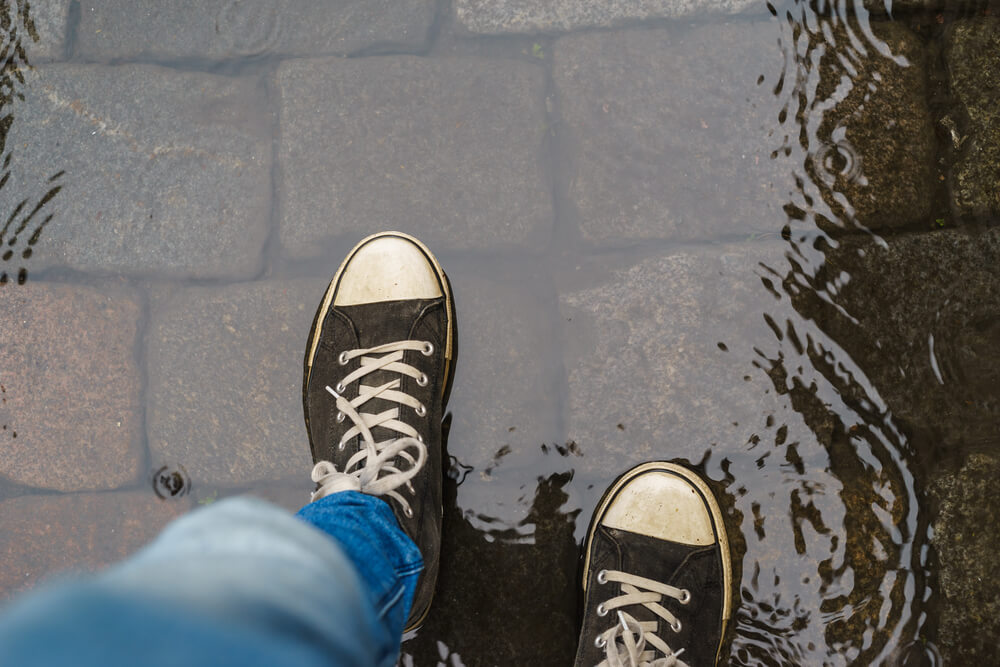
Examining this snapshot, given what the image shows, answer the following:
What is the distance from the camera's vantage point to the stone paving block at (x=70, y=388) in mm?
1771

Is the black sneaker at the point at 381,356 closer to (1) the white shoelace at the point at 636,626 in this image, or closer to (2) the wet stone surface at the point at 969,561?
(1) the white shoelace at the point at 636,626

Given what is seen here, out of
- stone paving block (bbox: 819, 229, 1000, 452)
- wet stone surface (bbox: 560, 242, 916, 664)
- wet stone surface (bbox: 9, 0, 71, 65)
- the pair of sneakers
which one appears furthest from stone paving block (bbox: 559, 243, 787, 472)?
wet stone surface (bbox: 9, 0, 71, 65)

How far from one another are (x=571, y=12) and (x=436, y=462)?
129 centimetres

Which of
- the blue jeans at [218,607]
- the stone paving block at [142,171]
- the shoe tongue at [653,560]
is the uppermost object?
the stone paving block at [142,171]

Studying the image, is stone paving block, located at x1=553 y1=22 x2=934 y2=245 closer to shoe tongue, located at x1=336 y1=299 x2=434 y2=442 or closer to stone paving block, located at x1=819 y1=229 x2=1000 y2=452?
stone paving block, located at x1=819 y1=229 x2=1000 y2=452

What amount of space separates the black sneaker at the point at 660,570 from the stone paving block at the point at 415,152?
74cm

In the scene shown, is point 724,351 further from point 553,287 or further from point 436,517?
point 436,517

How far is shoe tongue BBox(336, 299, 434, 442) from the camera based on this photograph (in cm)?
172

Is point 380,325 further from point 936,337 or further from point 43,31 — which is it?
point 936,337

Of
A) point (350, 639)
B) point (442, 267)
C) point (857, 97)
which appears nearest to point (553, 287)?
point (442, 267)

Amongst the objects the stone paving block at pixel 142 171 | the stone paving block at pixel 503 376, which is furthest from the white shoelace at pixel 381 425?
the stone paving block at pixel 142 171

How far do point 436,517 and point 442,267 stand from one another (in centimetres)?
66

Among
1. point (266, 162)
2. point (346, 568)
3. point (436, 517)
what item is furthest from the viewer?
point (266, 162)

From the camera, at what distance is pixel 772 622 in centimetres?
171
